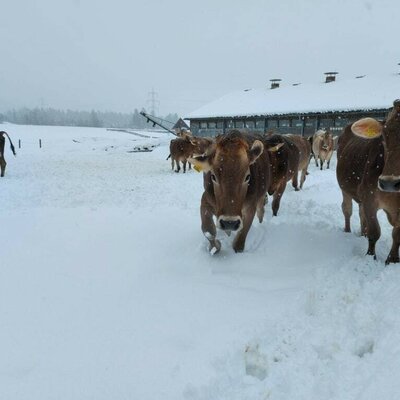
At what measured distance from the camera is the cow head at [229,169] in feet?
12.6

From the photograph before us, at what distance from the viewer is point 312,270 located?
13.7 feet

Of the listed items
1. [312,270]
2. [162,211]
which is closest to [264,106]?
[162,211]

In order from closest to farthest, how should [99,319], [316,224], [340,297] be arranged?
[99,319], [340,297], [316,224]

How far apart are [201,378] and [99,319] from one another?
3.80 ft

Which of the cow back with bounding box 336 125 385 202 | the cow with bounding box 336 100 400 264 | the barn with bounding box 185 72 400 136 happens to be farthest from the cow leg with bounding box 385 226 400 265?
the barn with bounding box 185 72 400 136

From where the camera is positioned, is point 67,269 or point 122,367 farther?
point 67,269

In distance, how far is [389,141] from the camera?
3676 millimetres

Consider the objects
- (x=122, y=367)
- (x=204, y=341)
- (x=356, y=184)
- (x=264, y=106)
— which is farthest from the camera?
(x=264, y=106)

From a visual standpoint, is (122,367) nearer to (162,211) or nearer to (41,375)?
(41,375)

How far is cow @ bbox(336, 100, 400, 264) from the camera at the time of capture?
11.7 feet

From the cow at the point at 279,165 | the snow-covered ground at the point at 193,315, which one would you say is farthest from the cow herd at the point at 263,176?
the cow at the point at 279,165

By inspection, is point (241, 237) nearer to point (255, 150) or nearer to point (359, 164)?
point (255, 150)

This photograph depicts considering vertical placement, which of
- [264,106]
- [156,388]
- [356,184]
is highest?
[264,106]

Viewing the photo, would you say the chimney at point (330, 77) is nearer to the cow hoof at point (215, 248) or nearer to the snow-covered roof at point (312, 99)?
the snow-covered roof at point (312, 99)
